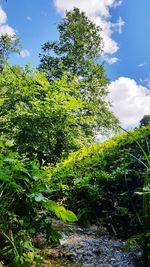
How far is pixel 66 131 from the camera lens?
921 centimetres

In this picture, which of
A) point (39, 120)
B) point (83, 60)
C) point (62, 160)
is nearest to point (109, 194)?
point (62, 160)

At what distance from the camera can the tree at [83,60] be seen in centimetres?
2138

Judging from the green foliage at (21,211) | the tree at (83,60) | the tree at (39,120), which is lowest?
the green foliage at (21,211)

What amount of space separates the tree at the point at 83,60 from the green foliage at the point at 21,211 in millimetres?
18241

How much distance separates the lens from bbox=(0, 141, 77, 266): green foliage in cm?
208

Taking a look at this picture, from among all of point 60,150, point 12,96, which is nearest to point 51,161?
point 60,150

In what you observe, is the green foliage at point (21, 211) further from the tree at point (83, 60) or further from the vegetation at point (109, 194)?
the tree at point (83, 60)

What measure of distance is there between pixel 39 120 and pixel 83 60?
14.6 m

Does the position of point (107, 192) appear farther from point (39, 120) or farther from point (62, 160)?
point (39, 120)

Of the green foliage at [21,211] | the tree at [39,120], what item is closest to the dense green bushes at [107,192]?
the green foliage at [21,211]

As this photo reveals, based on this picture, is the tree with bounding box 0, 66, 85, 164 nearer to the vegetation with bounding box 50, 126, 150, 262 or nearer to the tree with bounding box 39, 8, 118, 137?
the vegetation with bounding box 50, 126, 150, 262

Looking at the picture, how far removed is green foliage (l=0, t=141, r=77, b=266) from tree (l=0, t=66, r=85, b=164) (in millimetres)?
5848

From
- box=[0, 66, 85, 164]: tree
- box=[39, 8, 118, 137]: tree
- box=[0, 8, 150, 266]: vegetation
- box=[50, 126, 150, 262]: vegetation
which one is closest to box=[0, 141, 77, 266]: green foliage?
box=[0, 8, 150, 266]: vegetation

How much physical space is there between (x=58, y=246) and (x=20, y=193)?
68cm
